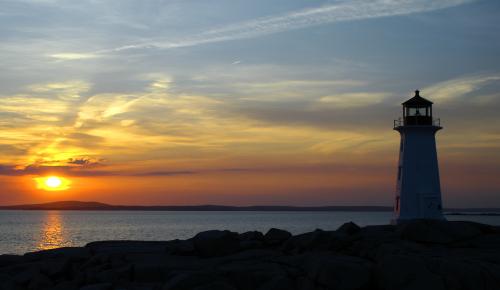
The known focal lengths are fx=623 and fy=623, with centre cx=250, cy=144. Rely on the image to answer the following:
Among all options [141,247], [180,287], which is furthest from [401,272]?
[141,247]

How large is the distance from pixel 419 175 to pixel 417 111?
344 cm

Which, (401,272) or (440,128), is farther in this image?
(440,128)

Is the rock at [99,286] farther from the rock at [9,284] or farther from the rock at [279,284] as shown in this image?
the rock at [279,284]

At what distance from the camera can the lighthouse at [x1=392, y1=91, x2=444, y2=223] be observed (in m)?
29.4

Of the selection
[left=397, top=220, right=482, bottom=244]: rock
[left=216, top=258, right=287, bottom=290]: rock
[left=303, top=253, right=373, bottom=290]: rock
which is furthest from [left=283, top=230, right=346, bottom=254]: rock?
[left=303, top=253, right=373, bottom=290]: rock

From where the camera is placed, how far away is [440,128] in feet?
98.1

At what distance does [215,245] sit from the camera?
18359 millimetres

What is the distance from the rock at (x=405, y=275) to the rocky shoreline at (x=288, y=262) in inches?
0.8

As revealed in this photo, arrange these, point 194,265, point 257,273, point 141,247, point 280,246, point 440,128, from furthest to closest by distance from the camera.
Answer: point 440,128, point 141,247, point 280,246, point 194,265, point 257,273

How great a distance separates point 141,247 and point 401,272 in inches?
397

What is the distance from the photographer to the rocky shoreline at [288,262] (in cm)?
1380

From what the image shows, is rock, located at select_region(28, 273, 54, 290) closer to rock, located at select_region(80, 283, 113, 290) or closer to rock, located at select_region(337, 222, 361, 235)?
rock, located at select_region(80, 283, 113, 290)


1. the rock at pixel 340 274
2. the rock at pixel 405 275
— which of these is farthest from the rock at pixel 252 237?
the rock at pixel 405 275

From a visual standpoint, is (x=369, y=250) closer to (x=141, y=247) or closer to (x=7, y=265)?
(x=141, y=247)
